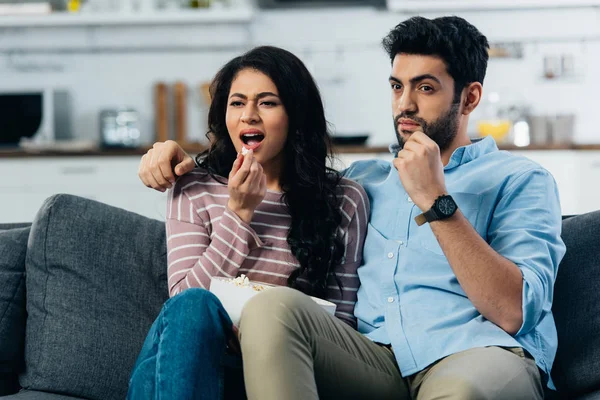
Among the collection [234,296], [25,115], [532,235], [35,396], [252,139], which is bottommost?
[35,396]

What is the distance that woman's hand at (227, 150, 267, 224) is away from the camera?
5.95 feet

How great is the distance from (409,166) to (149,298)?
714 mm

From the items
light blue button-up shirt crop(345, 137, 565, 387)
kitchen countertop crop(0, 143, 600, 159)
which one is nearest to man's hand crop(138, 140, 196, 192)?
light blue button-up shirt crop(345, 137, 565, 387)

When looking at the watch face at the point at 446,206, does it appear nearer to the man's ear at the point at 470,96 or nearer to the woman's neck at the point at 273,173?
the man's ear at the point at 470,96

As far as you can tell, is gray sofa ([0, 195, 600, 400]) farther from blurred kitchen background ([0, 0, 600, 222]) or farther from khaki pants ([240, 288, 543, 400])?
blurred kitchen background ([0, 0, 600, 222])

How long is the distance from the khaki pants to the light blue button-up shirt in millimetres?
53

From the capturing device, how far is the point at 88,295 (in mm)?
1959

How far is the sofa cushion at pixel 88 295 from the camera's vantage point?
189cm

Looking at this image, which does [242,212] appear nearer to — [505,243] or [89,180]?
[505,243]

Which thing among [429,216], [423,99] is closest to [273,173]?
[423,99]

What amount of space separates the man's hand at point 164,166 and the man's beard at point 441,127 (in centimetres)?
50

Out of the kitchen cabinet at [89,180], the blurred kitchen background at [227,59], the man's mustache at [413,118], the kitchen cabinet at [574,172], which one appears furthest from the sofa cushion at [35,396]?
the blurred kitchen background at [227,59]

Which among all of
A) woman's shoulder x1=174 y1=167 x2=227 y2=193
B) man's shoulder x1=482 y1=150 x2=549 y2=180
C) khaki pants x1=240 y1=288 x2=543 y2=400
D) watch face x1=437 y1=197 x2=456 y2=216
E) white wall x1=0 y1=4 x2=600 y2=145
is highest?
white wall x1=0 y1=4 x2=600 y2=145

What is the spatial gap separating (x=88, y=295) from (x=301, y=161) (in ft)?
1.95
